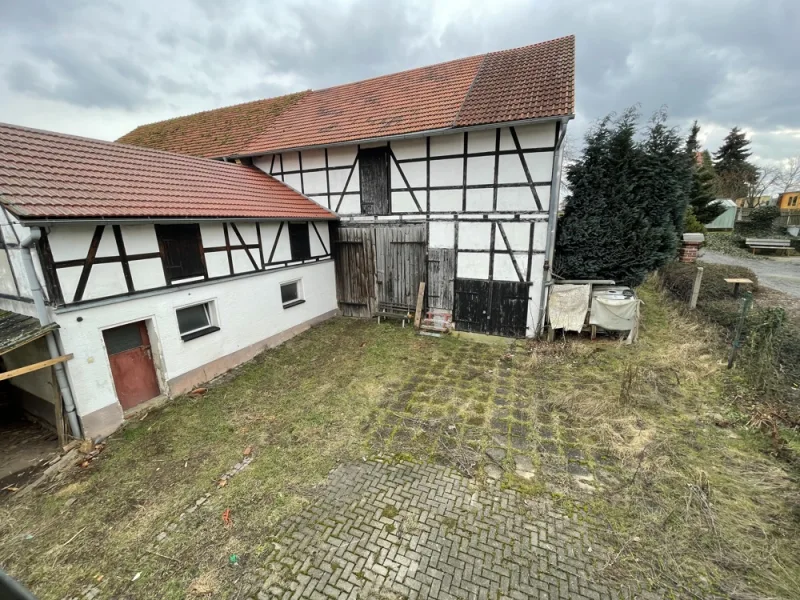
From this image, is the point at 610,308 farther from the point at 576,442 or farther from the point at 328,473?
the point at 328,473

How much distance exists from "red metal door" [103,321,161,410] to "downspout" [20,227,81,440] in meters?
0.66

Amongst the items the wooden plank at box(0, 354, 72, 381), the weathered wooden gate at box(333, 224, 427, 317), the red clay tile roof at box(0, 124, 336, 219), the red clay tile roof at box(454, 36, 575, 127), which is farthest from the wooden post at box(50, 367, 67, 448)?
the red clay tile roof at box(454, 36, 575, 127)

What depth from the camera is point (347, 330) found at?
390 inches

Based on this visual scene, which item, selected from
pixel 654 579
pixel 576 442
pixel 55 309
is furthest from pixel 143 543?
pixel 576 442

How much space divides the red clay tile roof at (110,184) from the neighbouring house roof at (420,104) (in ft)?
9.31

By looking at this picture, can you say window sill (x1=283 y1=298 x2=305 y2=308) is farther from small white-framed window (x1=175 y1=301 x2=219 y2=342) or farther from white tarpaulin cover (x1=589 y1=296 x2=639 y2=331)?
white tarpaulin cover (x1=589 y1=296 x2=639 y2=331)

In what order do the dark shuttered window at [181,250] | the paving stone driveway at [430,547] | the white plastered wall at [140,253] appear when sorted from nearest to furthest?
1. the paving stone driveway at [430,547]
2. the white plastered wall at [140,253]
3. the dark shuttered window at [181,250]

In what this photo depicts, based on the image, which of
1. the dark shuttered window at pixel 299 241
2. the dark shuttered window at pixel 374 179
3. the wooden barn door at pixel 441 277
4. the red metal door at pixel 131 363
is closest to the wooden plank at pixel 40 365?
the red metal door at pixel 131 363

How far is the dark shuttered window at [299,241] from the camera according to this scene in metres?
9.26

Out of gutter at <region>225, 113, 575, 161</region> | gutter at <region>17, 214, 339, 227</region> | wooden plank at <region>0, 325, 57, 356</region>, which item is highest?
gutter at <region>225, 113, 575, 161</region>

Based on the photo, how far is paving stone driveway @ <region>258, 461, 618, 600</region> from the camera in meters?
3.15

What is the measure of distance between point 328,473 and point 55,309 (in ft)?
15.3

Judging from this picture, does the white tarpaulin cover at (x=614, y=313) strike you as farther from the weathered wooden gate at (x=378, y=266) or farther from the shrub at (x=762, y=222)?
the shrub at (x=762, y=222)

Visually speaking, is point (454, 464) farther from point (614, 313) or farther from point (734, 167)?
point (734, 167)
